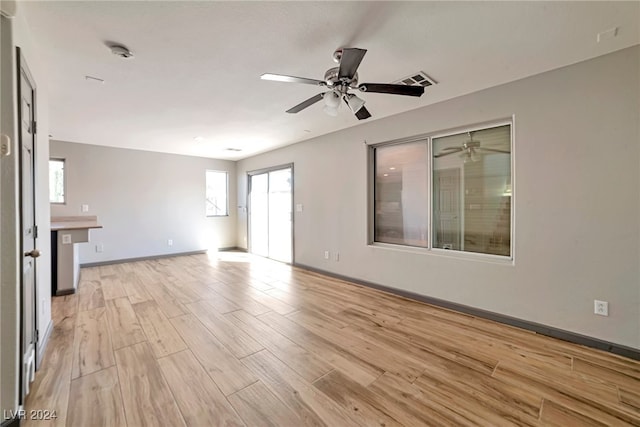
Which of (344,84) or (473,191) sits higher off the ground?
(344,84)

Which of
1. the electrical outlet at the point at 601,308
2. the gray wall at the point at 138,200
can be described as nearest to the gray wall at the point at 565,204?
the electrical outlet at the point at 601,308

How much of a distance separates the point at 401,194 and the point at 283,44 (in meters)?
2.45

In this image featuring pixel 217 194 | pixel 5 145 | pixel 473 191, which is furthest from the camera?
pixel 217 194

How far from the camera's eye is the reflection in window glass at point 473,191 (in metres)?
2.84

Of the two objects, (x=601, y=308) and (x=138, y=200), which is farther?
(x=138, y=200)

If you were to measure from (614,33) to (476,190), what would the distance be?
1.57 m

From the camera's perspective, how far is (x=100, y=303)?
3.34m

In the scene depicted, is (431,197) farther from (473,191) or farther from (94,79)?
(94,79)

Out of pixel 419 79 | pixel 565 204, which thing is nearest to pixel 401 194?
pixel 419 79

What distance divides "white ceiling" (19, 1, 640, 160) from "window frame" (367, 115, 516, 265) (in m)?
0.41

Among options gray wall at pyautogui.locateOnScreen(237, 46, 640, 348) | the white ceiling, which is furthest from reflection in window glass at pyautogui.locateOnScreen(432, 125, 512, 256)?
the white ceiling

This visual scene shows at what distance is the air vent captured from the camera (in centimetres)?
254

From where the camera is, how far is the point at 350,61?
5.94ft

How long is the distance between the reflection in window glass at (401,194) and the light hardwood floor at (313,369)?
997 mm
